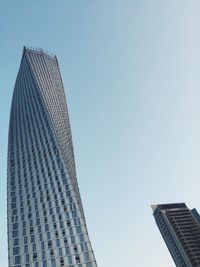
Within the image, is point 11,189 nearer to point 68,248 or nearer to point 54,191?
point 54,191

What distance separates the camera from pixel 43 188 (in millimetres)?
152875

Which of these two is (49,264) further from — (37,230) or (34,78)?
(34,78)

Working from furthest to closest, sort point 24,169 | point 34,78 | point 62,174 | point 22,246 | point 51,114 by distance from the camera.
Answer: point 34,78 → point 51,114 → point 24,169 → point 62,174 → point 22,246

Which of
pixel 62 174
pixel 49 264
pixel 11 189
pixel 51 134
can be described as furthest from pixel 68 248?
pixel 51 134

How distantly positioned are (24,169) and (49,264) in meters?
61.6

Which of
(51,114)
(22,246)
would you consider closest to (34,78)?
(51,114)

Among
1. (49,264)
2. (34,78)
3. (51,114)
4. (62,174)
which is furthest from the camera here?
(34,78)

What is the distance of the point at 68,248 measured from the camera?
124 m

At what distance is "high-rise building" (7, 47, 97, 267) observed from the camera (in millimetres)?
124688

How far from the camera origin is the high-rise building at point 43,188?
125 m

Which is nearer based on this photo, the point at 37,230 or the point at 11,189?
the point at 37,230

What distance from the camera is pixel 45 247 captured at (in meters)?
127

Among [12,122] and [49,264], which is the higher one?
[12,122]

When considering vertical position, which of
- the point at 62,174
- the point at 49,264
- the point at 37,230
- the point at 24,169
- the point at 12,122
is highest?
the point at 12,122
